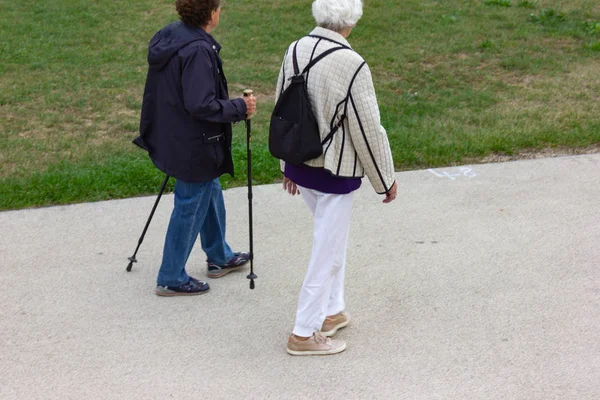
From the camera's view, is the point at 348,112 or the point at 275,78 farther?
the point at 275,78

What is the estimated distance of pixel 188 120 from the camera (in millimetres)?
4090

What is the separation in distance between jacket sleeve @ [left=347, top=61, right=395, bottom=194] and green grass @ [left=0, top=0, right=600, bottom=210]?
2.56 metres

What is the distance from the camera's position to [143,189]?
589 centimetres

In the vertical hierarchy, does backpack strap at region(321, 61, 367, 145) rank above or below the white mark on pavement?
above

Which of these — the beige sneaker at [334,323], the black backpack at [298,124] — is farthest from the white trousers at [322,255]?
the black backpack at [298,124]

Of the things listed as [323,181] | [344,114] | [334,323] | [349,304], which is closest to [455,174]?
[349,304]

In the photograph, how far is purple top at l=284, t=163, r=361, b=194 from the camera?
12.0 feet

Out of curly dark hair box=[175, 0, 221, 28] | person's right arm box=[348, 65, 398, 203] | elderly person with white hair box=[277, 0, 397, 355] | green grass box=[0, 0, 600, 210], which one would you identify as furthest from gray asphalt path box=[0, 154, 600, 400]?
curly dark hair box=[175, 0, 221, 28]

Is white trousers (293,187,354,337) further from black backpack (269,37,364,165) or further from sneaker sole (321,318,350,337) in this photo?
black backpack (269,37,364,165)

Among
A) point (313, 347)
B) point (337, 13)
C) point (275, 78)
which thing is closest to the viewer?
point (337, 13)

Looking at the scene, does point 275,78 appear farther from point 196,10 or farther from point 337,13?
point 337,13

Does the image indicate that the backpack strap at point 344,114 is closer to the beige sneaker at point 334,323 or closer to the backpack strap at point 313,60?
the backpack strap at point 313,60

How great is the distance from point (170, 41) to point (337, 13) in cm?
99

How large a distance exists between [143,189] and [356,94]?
2851 millimetres
